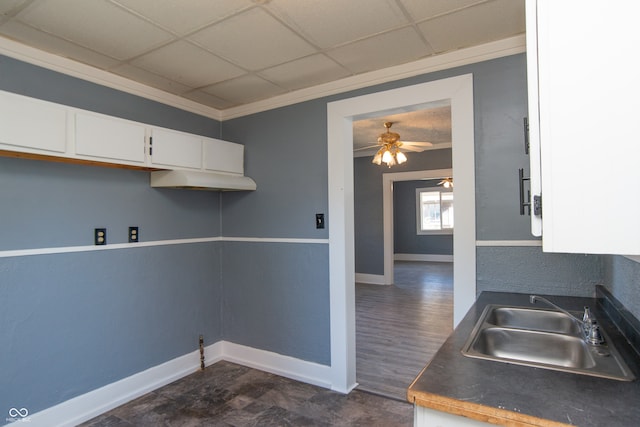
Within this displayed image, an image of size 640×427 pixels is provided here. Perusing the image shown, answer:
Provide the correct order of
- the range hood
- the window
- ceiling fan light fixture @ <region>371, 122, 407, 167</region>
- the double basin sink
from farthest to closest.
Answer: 1. the window
2. ceiling fan light fixture @ <region>371, 122, 407, 167</region>
3. the range hood
4. the double basin sink

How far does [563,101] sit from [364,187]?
6410mm

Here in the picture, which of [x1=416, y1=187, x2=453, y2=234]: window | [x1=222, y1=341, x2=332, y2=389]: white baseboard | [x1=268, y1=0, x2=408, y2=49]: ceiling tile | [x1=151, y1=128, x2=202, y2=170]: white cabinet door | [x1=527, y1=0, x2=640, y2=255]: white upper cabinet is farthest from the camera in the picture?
[x1=416, y1=187, x2=453, y2=234]: window

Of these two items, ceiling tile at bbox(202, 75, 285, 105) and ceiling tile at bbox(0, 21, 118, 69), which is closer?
ceiling tile at bbox(0, 21, 118, 69)

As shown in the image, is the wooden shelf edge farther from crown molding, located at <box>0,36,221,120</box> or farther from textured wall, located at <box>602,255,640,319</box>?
textured wall, located at <box>602,255,640,319</box>

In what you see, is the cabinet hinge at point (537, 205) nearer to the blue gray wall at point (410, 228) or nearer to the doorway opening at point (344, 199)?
the doorway opening at point (344, 199)

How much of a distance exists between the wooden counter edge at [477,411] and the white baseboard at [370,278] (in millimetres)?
6159

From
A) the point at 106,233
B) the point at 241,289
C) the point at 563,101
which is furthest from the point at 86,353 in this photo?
the point at 563,101

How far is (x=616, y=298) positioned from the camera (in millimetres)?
1574

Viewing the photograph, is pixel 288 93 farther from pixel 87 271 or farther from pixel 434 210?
pixel 434 210

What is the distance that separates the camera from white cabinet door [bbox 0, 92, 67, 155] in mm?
1898

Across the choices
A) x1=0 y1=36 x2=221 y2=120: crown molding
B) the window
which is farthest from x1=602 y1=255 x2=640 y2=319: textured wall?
the window

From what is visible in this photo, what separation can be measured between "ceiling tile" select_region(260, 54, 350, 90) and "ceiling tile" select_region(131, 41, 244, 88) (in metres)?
0.28

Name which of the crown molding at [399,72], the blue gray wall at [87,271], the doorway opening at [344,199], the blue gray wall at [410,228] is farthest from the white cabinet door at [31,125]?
the blue gray wall at [410,228]

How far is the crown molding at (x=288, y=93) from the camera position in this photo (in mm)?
2180
